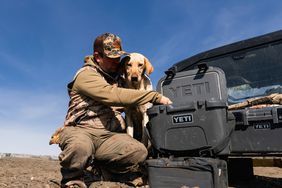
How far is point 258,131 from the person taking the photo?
224 cm

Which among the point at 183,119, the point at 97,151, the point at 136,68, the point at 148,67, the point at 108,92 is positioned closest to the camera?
the point at 183,119

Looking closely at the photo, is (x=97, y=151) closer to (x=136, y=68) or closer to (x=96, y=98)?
(x=96, y=98)

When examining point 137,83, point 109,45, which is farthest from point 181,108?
point 137,83

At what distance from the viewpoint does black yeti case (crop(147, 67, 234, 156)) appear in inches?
83.2

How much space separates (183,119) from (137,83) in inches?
73.4

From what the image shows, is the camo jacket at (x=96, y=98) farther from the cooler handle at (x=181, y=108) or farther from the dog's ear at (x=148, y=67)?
the dog's ear at (x=148, y=67)

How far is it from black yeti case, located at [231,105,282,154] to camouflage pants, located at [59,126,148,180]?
1035 millimetres

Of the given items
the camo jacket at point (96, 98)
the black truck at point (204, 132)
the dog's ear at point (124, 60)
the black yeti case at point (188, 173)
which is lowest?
the black yeti case at point (188, 173)

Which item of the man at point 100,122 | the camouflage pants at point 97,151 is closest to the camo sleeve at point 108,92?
the man at point 100,122

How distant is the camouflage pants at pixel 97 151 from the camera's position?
8.63 ft

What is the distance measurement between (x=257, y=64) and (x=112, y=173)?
A: 6.28 ft

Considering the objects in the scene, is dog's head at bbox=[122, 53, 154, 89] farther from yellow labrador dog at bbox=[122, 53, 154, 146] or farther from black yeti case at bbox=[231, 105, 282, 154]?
black yeti case at bbox=[231, 105, 282, 154]

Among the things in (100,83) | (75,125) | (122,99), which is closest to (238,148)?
(122,99)

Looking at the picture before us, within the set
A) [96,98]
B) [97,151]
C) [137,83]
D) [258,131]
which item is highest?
[137,83]
